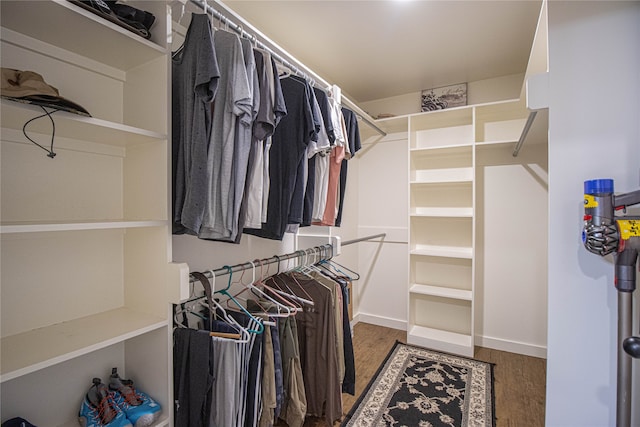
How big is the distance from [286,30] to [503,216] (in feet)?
8.03

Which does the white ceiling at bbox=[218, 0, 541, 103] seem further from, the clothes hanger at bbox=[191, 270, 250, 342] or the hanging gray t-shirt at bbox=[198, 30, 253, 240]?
the clothes hanger at bbox=[191, 270, 250, 342]

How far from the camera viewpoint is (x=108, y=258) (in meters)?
1.24

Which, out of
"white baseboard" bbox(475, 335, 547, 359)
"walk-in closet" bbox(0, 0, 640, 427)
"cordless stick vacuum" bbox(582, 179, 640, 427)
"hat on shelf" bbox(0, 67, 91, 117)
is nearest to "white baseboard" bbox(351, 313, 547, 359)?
"white baseboard" bbox(475, 335, 547, 359)

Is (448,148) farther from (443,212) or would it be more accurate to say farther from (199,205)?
(199,205)

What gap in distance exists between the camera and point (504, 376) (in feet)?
7.68

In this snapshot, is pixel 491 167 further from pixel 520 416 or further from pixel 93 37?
pixel 93 37

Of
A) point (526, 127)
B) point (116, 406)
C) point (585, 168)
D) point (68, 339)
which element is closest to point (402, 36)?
point (526, 127)

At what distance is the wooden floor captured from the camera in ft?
6.23

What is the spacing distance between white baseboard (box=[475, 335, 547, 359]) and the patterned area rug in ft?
1.32

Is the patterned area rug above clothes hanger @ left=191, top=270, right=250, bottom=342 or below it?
below

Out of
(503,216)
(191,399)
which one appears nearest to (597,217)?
(191,399)

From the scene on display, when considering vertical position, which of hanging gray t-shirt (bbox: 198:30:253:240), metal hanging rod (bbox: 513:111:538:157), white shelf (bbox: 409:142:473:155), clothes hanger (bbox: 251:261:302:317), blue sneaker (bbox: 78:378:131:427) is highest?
white shelf (bbox: 409:142:473:155)

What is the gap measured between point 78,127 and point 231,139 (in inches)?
19.1

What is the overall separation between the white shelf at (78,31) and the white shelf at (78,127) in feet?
0.98
